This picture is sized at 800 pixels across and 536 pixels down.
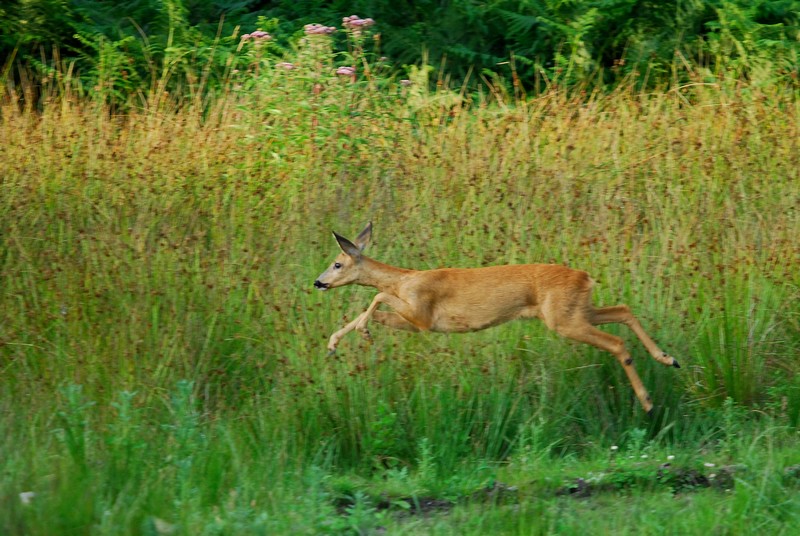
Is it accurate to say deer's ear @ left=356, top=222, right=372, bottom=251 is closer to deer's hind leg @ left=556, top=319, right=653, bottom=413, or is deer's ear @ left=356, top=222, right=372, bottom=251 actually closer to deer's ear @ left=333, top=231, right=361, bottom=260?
deer's ear @ left=333, top=231, right=361, bottom=260

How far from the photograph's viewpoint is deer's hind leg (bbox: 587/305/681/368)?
6.67 metres

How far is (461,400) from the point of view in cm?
630

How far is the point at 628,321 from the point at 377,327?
1.60m

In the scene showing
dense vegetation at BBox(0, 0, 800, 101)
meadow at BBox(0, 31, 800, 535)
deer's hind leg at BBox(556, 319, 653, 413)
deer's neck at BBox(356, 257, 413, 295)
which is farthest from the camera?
dense vegetation at BBox(0, 0, 800, 101)

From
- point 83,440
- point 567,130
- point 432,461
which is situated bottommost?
point 432,461

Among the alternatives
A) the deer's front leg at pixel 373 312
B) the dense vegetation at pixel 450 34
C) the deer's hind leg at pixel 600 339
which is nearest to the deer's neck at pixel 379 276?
the deer's front leg at pixel 373 312

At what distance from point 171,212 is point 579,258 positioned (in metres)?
2.93

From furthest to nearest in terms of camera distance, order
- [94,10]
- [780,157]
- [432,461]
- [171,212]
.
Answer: [94,10], [780,157], [171,212], [432,461]

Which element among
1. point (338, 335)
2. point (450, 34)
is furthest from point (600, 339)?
point (450, 34)

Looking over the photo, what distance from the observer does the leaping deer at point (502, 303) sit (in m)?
6.62

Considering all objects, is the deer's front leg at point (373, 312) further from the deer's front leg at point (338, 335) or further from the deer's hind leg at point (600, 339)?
the deer's hind leg at point (600, 339)

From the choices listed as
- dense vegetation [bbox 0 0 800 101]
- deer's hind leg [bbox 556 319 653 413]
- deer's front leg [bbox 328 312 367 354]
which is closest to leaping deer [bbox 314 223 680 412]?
deer's hind leg [bbox 556 319 653 413]

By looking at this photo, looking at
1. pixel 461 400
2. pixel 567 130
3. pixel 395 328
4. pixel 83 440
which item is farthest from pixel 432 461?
pixel 567 130

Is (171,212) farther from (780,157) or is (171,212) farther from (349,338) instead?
(780,157)
